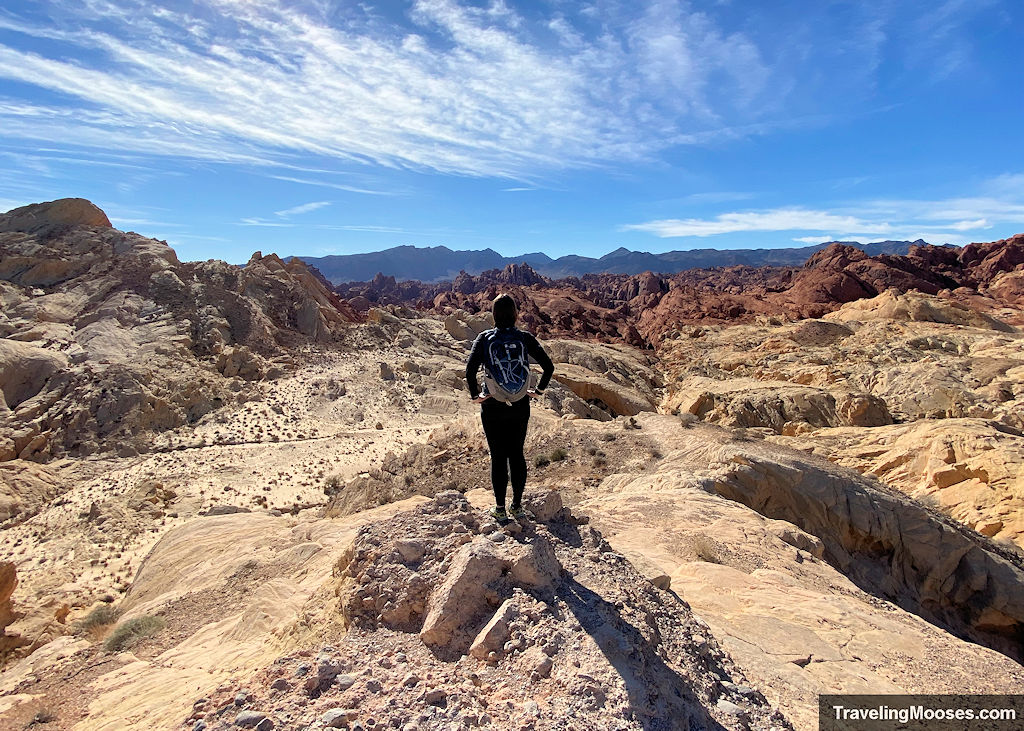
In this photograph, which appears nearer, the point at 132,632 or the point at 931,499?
the point at 132,632

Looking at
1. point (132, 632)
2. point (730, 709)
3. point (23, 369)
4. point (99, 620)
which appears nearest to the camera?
point (730, 709)

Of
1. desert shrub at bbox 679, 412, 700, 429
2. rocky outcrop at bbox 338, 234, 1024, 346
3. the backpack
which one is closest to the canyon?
desert shrub at bbox 679, 412, 700, 429

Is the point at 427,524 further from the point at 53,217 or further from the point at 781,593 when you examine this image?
the point at 53,217

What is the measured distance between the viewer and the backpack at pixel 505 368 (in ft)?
11.6

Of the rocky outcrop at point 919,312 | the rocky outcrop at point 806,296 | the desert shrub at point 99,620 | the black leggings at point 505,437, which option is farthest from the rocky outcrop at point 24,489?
the rocky outcrop at point 919,312

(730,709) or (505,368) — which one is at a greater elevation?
(505,368)

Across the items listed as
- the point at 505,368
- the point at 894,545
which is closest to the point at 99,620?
the point at 505,368

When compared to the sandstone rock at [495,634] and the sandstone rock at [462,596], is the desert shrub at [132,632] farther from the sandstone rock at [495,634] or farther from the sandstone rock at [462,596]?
the sandstone rock at [495,634]

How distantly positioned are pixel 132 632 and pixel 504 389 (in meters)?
4.23

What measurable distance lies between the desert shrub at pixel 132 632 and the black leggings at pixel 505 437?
360 cm

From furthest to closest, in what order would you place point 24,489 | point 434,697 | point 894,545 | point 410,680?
point 24,489, point 894,545, point 410,680, point 434,697

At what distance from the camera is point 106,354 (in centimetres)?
1739

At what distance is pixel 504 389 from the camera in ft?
11.6

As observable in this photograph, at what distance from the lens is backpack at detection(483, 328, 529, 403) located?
3547 millimetres
